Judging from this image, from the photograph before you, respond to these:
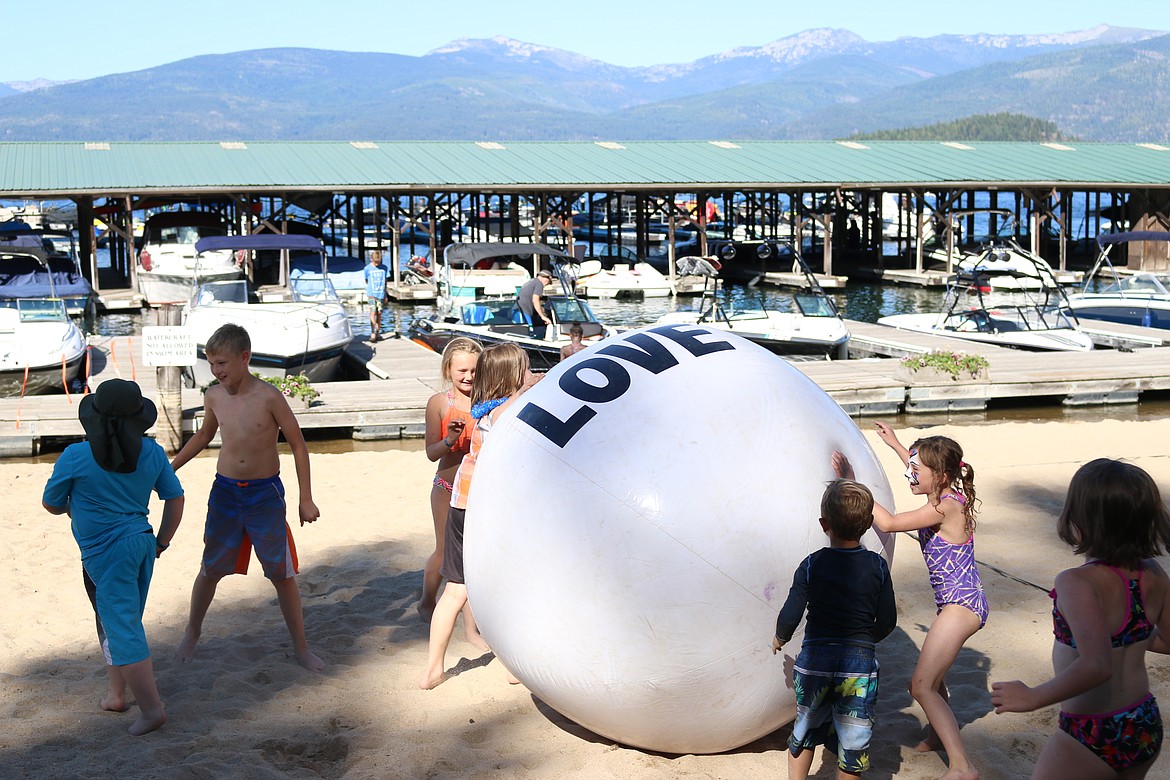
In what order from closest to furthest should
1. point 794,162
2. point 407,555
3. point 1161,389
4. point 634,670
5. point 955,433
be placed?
point 634,670 → point 407,555 → point 955,433 → point 1161,389 → point 794,162

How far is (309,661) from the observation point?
218 inches

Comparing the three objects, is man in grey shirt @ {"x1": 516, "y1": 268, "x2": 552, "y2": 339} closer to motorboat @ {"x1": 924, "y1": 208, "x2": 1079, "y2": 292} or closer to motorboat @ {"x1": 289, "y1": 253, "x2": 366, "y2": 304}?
motorboat @ {"x1": 924, "y1": 208, "x2": 1079, "y2": 292}

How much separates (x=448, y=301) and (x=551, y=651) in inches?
781

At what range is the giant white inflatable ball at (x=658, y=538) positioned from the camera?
13.0ft

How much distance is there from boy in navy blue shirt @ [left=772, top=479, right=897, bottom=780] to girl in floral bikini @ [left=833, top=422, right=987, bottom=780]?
0.47m

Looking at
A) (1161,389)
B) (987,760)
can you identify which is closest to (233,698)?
(987,760)

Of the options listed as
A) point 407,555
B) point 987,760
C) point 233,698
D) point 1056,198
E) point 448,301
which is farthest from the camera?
point 1056,198

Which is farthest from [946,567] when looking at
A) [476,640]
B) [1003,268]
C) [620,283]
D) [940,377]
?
[620,283]

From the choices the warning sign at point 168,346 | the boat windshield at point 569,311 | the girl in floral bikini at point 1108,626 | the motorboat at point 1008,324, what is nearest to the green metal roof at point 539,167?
the motorboat at point 1008,324

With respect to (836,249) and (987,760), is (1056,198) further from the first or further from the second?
(987,760)

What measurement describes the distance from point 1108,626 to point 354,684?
3.49 m

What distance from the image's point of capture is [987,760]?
450 cm

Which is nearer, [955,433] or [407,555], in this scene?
[407,555]

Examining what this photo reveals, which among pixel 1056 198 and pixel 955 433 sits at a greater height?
pixel 1056 198
